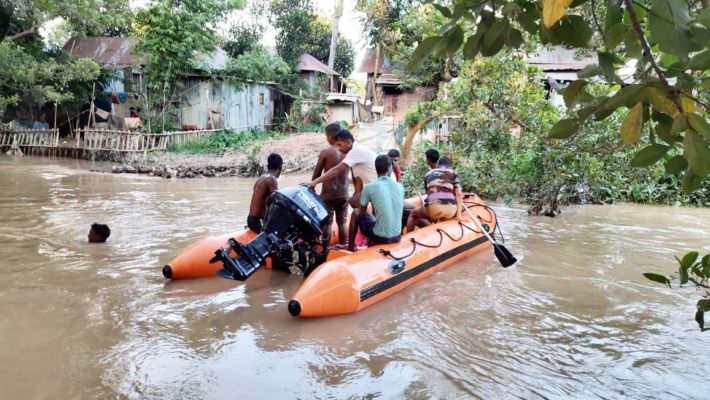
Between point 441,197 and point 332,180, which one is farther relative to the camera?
point 441,197

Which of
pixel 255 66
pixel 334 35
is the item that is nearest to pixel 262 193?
pixel 255 66

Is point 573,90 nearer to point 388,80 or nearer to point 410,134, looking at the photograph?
point 410,134

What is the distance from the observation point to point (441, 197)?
7059mm

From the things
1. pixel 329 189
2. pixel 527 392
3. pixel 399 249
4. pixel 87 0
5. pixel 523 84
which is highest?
pixel 87 0

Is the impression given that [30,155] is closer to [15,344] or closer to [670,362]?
[15,344]

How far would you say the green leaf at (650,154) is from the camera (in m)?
1.51

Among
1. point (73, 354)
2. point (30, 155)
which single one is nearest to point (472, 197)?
point (73, 354)

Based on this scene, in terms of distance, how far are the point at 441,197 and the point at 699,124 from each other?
18.8ft

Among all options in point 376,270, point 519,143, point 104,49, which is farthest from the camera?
point 104,49

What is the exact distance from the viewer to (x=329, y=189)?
606 centimetres

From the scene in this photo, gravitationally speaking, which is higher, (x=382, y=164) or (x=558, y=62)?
(x=558, y=62)

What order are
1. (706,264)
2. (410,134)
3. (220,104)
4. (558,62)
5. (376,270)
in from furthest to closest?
(220,104), (558,62), (410,134), (376,270), (706,264)

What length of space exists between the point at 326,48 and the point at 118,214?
62.7ft

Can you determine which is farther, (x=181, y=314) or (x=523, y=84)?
(x=523, y=84)
